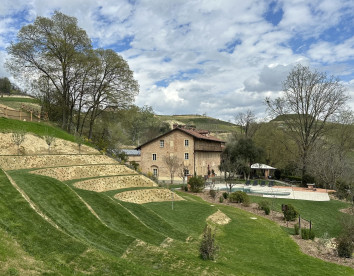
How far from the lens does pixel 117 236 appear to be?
1137 centimetres

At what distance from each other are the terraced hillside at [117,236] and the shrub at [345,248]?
1.69 m

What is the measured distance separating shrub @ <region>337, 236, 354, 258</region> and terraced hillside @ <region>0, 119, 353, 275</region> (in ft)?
5.55

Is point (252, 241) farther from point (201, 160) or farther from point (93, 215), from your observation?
point (201, 160)

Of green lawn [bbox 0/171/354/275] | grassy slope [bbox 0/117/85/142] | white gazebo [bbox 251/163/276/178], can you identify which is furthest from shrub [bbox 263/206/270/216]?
white gazebo [bbox 251/163/276/178]

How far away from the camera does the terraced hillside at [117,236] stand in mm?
7629

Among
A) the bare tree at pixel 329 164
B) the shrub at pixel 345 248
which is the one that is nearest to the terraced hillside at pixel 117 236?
the shrub at pixel 345 248

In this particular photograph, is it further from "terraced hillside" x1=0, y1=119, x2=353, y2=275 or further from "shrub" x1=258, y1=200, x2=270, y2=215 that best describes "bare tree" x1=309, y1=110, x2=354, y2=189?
"terraced hillside" x1=0, y1=119, x2=353, y2=275

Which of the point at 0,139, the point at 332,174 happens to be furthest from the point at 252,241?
the point at 332,174

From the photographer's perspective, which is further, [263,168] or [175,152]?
[175,152]

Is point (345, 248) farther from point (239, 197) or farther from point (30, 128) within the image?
point (30, 128)

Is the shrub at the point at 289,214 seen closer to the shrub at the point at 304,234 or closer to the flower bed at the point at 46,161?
the shrub at the point at 304,234

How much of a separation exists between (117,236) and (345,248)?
1139cm

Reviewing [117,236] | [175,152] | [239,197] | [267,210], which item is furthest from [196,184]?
[117,236]

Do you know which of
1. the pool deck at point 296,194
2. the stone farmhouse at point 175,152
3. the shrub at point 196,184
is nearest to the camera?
the pool deck at point 296,194
